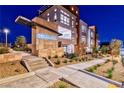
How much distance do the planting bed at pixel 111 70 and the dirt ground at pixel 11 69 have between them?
2292mm

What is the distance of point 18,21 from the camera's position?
203 inches

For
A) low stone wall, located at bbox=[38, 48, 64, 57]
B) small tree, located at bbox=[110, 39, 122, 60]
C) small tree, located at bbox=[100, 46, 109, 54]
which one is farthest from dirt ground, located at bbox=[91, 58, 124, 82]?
low stone wall, located at bbox=[38, 48, 64, 57]

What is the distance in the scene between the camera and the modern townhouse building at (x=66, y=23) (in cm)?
588

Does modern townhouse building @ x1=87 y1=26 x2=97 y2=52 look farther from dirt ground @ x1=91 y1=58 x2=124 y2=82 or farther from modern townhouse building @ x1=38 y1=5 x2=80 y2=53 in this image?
dirt ground @ x1=91 y1=58 x2=124 y2=82

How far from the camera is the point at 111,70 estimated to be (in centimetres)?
567

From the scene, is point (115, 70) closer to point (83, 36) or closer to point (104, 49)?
point (104, 49)

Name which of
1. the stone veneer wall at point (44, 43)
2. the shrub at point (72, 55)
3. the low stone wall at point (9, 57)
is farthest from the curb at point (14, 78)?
the shrub at point (72, 55)

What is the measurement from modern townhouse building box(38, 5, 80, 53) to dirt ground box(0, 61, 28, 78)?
1877 mm

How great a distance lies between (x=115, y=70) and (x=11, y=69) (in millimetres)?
3350

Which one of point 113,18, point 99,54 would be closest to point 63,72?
point 99,54

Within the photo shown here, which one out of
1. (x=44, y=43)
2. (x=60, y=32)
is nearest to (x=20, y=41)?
(x=44, y=43)
